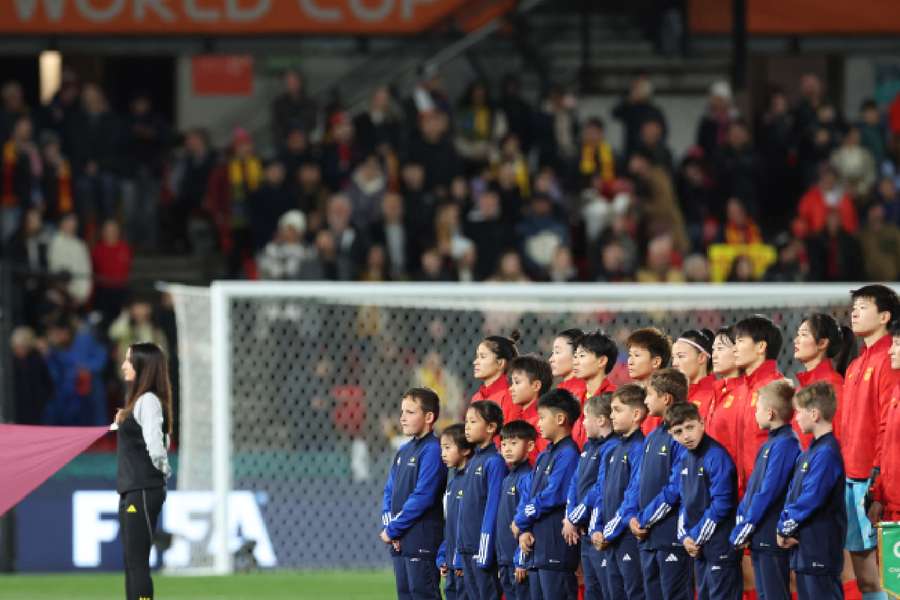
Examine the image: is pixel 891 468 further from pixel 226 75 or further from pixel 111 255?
pixel 226 75

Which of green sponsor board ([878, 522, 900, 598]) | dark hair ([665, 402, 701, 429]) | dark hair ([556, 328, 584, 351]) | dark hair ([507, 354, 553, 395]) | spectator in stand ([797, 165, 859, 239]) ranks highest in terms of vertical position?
spectator in stand ([797, 165, 859, 239])

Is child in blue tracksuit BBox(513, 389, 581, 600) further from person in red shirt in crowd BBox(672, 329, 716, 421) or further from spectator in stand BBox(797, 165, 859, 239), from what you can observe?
spectator in stand BBox(797, 165, 859, 239)

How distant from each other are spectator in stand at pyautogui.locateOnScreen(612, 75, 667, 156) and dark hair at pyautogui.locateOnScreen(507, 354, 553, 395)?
9487 millimetres

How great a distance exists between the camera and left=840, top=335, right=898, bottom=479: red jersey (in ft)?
28.7

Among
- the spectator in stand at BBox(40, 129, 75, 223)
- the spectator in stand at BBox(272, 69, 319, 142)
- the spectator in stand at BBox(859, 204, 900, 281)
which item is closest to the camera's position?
the spectator in stand at BBox(859, 204, 900, 281)

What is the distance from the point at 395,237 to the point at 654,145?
9.58ft

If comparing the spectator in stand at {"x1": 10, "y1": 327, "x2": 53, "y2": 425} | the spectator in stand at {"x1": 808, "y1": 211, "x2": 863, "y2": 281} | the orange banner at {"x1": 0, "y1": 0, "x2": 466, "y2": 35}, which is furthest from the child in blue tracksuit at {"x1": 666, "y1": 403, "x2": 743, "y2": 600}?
the orange banner at {"x1": 0, "y1": 0, "x2": 466, "y2": 35}

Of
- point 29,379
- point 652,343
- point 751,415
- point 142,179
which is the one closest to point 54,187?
point 142,179

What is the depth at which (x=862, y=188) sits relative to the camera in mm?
19109

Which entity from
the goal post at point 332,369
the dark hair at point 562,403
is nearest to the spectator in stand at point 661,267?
the goal post at point 332,369

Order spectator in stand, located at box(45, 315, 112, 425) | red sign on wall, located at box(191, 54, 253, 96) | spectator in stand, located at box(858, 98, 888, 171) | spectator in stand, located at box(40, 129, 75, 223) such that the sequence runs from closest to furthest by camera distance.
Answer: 1. spectator in stand, located at box(45, 315, 112, 425)
2. spectator in stand, located at box(40, 129, 75, 223)
3. spectator in stand, located at box(858, 98, 888, 171)
4. red sign on wall, located at box(191, 54, 253, 96)

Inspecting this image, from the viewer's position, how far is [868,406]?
347 inches

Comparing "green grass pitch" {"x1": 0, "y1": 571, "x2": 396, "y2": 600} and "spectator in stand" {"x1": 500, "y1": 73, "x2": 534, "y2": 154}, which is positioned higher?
"spectator in stand" {"x1": 500, "y1": 73, "x2": 534, "y2": 154}

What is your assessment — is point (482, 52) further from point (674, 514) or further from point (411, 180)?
point (674, 514)
